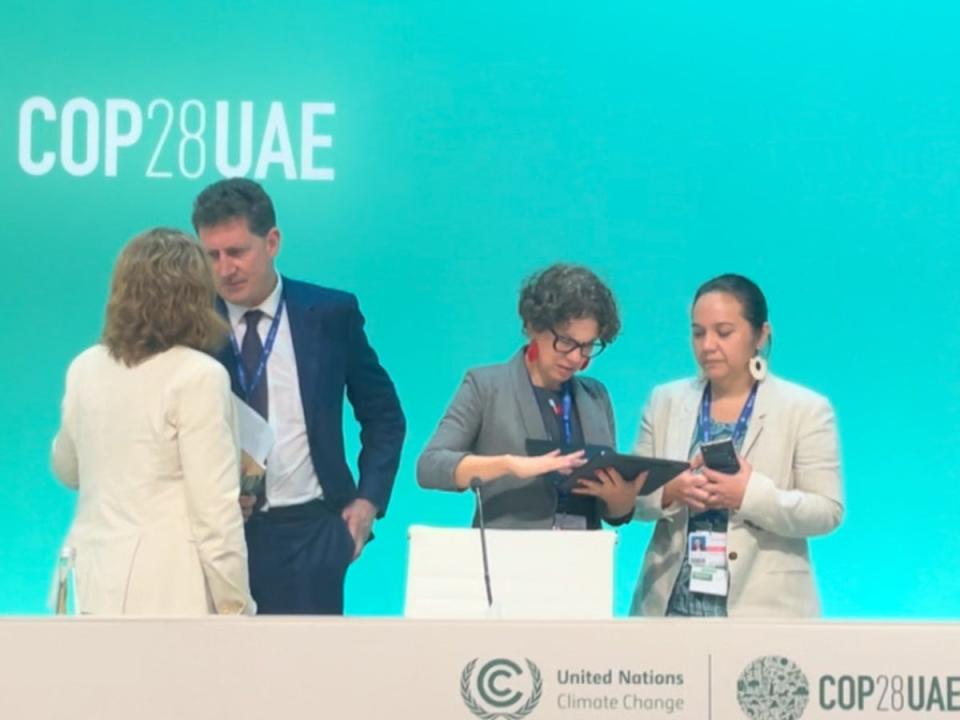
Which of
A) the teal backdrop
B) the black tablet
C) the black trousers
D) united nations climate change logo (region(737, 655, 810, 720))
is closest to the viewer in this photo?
united nations climate change logo (region(737, 655, 810, 720))

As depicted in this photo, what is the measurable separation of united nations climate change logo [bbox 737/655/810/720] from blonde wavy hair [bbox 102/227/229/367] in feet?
4.58

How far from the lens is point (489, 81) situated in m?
4.52

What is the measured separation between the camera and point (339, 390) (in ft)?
14.1

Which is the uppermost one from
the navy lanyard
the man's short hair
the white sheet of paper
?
the man's short hair

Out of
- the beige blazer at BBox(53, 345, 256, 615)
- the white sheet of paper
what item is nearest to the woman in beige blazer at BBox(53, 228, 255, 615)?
the beige blazer at BBox(53, 345, 256, 615)

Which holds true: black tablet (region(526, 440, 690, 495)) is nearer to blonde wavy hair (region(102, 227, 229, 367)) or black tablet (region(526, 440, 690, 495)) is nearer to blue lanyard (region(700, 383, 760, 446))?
blue lanyard (region(700, 383, 760, 446))

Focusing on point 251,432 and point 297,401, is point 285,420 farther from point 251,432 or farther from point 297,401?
point 251,432

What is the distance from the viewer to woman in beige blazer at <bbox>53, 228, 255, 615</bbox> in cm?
327

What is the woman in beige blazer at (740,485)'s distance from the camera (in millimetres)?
3766

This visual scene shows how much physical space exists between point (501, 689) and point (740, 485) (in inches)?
40.5

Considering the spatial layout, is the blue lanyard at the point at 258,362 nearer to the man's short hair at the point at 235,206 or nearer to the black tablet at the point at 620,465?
the man's short hair at the point at 235,206

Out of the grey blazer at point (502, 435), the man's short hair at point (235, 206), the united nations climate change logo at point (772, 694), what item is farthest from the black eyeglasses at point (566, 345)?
the united nations climate change logo at point (772, 694)

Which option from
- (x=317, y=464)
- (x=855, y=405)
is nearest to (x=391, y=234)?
(x=317, y=464)

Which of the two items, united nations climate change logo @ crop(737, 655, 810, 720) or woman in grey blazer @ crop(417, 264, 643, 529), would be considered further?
woman in grey blazer @ crop(417, 264, 643, 529)
